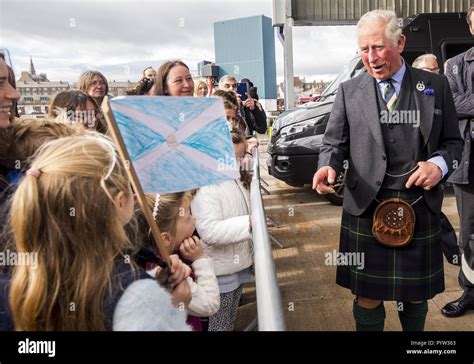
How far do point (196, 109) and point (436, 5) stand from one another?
6.52 m

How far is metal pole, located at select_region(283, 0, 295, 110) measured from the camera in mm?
5863

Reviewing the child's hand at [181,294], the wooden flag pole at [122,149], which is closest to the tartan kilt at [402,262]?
the child's hand at [181,294]

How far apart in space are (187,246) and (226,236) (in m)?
0.32

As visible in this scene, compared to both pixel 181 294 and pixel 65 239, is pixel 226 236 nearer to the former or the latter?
pixel 181 294

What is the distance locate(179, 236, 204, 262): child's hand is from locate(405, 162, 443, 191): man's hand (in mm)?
827

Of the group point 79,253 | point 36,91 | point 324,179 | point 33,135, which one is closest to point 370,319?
point 324,179

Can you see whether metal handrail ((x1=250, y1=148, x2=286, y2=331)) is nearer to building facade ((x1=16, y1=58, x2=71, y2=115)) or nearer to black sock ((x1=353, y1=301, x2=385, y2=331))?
black sock ((x1=353, y1=301, x2=385, y2=331))

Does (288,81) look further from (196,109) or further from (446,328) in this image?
(196,109)

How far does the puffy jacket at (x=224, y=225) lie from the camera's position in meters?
1.75

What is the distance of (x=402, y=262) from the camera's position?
5.68 feet

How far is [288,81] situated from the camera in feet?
21.7

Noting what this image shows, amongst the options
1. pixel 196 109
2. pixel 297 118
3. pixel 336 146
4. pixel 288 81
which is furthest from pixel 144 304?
pixel 288 81

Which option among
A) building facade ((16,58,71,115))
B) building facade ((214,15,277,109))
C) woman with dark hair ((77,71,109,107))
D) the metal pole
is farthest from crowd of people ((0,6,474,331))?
the metal pole

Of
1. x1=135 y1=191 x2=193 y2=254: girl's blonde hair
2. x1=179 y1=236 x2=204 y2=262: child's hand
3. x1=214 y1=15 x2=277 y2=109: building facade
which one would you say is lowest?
x1=179 y1=236 x2=204 y2=262: child's hand
